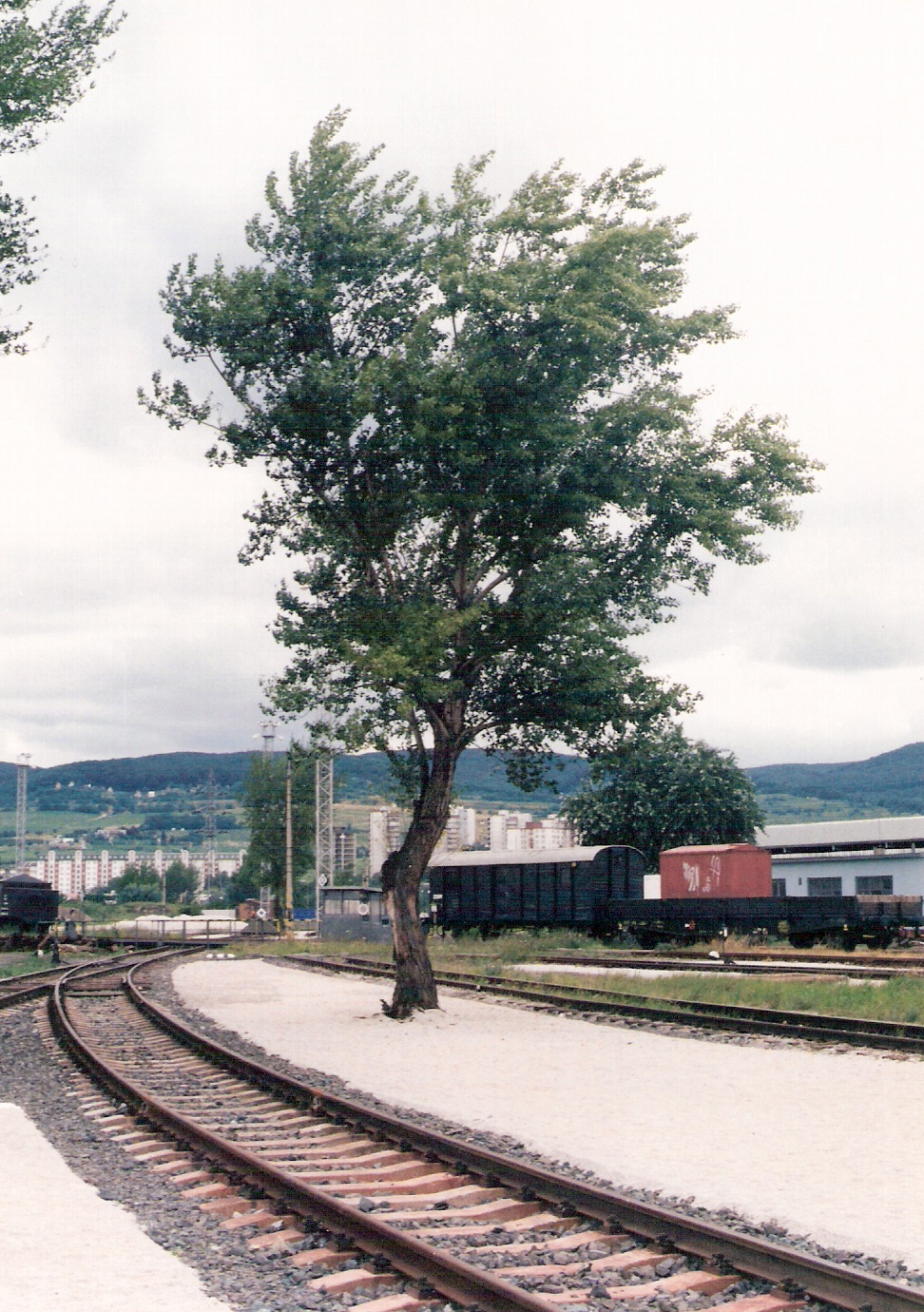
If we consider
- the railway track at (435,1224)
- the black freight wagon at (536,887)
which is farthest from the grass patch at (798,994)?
the black freight wagon at (536,887)

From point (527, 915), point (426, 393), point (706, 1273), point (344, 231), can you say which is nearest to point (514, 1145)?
point (706, 1273)

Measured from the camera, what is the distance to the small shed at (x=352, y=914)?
51.3m

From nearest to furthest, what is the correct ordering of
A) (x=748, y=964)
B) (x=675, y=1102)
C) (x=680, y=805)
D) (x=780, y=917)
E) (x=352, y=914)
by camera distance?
(x=675, y=1102), (x=748, y=964), (x=780, y=917), (x=352, y=914), (x=680, y=805)

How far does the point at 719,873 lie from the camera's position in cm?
4309

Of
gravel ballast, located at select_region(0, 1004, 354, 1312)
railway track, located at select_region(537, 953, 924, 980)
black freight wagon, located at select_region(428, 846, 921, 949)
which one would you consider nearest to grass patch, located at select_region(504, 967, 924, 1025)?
railway track, located at select_region(537, 953, 924, 980)

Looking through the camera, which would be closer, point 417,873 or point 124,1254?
point 124,1254

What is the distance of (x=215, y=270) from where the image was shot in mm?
21375

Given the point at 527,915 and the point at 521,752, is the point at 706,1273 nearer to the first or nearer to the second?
the point at 521,752

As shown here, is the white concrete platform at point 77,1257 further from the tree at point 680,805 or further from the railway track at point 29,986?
the tree at point 680,805

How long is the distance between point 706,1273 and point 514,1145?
375 centimetres

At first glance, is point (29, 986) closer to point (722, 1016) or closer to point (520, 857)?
point (722, 1016)

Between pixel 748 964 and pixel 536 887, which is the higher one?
pixel 536 887

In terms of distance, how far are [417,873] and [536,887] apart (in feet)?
73.9

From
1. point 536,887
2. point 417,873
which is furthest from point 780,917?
point 417,873
